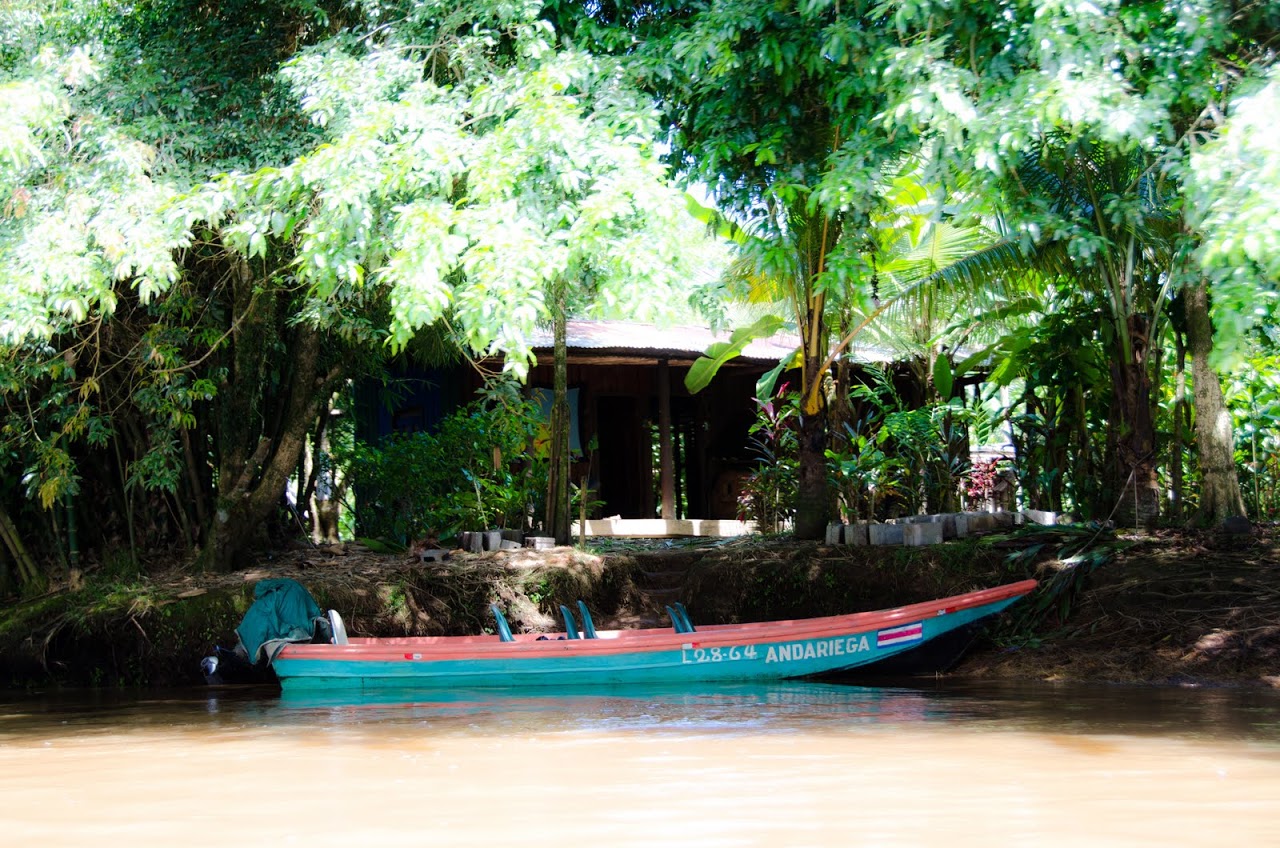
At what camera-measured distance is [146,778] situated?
5.30 metres

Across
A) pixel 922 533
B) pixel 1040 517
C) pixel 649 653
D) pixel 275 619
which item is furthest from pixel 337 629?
pixel 1040 517

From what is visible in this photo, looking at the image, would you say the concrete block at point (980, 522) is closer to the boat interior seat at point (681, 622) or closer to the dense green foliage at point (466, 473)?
the boat interior seat at point (681, 622)

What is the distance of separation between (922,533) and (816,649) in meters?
1.71

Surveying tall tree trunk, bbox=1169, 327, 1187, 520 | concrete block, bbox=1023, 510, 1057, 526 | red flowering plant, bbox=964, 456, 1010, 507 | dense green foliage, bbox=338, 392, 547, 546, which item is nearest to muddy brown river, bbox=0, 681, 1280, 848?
concrete block, bbox=1023, 510, 1057, 526

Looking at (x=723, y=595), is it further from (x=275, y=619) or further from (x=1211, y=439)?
(x=1211, y=439)

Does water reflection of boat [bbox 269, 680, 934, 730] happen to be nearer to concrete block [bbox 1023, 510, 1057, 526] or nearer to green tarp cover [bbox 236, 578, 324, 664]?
green tarp cover [bbox 236, 578, 324, 664]

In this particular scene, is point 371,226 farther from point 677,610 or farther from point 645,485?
point 645,485

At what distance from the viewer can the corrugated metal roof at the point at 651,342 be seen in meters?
12.9

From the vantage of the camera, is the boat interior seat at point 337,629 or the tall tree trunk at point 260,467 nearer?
the boat interior seat at point 337,629

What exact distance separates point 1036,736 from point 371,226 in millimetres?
4349

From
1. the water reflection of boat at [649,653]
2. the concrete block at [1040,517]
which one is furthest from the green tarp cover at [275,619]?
the concrete block at [1040,517]

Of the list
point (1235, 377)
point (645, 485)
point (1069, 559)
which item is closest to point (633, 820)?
point (1069, 559)

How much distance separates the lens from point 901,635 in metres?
Answer: 8.43

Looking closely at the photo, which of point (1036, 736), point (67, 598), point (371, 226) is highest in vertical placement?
point (371, 226)
